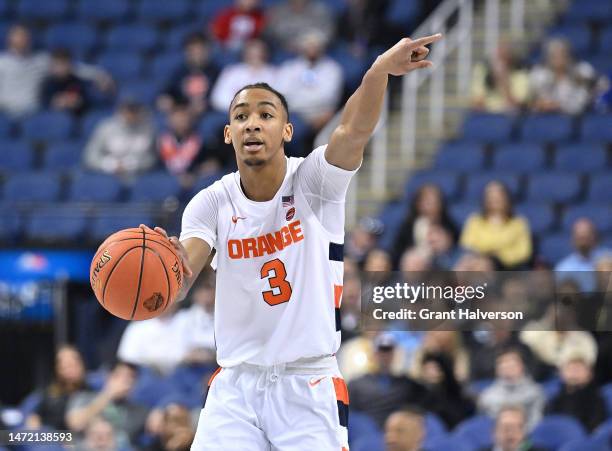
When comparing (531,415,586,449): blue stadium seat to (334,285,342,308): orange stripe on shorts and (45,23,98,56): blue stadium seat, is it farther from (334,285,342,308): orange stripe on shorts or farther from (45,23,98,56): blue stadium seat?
(45,23,98,56): blue stadium seat

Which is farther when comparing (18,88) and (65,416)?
(18,88)

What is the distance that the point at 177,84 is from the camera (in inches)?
538

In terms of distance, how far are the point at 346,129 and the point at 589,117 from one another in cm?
714

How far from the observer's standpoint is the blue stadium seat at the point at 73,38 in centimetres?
1517

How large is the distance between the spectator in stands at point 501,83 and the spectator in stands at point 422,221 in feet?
7.03

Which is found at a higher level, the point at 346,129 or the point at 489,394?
the point at 346,129

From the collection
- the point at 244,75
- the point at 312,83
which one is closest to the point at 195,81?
the point at 244,75

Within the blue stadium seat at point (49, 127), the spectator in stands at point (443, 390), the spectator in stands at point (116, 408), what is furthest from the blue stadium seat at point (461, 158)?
the blue stadium seat at point (49, 127)

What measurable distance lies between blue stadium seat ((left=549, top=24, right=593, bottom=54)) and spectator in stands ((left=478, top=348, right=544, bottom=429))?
16.1ft

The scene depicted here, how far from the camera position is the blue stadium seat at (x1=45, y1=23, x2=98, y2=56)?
1517 cm

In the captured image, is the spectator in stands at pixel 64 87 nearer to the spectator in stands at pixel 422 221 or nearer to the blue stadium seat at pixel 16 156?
the blue stadium seat at pixel 16 156

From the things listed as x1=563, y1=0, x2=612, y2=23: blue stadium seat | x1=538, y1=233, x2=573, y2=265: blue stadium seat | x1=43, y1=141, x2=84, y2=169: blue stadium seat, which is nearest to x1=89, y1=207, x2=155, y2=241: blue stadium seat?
x1=43, y1=141, x2=84, y2=169: blue stadium seat

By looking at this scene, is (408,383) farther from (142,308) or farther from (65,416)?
(142,308)

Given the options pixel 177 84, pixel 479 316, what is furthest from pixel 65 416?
pixel 177 84
